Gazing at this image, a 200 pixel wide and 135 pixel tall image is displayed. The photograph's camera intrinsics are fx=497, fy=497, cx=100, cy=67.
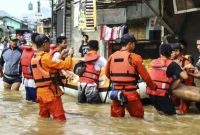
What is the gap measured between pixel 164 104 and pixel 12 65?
4.89m

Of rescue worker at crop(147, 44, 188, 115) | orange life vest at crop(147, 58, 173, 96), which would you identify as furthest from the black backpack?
orange life vest at crop(147, 58, 173, 96)

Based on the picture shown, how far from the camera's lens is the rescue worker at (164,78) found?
28.3ft

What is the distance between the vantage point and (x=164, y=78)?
29.0ft

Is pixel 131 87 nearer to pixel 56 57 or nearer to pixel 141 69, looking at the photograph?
pixel 141 69

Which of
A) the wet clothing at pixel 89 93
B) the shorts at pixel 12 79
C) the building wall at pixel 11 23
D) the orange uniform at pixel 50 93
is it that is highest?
the building wall at pixel 11 23

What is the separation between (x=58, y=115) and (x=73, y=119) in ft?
2.74

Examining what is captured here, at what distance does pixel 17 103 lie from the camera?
11.5 metres

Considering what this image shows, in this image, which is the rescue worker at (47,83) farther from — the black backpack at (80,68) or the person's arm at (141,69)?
the black backpack at (80,68)

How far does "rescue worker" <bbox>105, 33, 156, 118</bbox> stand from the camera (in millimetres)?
8141

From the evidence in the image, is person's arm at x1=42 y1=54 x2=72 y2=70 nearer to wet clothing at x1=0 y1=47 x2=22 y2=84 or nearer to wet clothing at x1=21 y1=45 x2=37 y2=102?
wet clothing at x1=21 y1=45 x2=37 y2=102

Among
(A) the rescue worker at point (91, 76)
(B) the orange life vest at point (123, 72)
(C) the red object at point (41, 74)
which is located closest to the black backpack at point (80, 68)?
(A) the rescue worker at point (91, 76)

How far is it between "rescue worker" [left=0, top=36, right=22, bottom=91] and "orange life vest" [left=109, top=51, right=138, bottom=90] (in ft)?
15.0

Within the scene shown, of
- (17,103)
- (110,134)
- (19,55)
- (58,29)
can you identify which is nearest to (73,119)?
(110,134)

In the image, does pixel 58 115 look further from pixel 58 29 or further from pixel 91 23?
pixel 58 29
